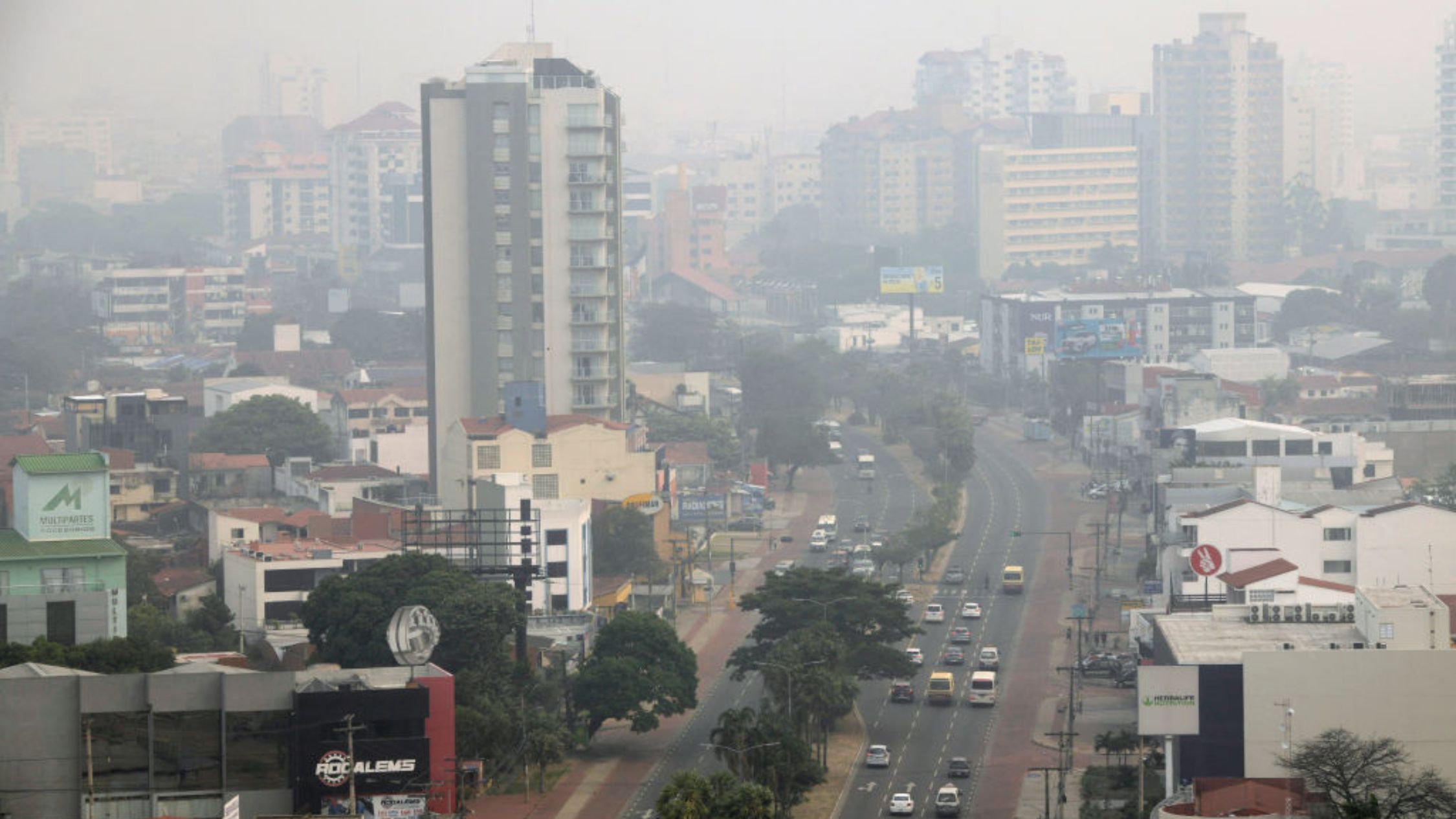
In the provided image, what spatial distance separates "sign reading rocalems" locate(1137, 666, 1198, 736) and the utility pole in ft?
31.1

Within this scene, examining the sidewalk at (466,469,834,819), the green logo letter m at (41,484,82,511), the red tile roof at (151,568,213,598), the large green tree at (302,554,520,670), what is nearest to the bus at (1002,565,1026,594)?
the sidewalk at (466,469,834,819)

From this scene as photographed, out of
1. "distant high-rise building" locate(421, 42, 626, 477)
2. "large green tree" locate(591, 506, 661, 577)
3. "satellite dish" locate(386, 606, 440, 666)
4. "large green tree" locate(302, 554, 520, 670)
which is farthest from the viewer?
"distant high-rise building" locate(421, 42, 626, 477)

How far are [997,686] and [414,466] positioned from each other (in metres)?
23.6

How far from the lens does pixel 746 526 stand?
59.0 metres

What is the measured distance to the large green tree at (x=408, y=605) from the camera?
3725 cm

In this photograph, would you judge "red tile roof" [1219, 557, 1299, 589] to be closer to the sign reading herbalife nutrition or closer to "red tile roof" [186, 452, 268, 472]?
the sign reading herbalife nutrition

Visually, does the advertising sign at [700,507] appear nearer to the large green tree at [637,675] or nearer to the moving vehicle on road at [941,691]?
the moving vehicle on road at [941,691]

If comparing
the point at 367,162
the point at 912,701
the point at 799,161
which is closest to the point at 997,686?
the point at 912,701

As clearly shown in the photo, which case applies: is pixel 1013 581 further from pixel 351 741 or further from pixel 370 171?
pixel 370 171

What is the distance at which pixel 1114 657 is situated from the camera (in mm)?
43031

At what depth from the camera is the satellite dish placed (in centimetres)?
3166

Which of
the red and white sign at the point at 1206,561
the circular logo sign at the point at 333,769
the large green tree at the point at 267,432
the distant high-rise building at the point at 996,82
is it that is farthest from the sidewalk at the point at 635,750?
the distant high-rise building at the point at 996,82

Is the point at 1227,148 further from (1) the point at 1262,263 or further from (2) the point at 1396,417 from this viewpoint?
(2) the point at 1396,417

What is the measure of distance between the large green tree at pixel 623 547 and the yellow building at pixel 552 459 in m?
1.42
